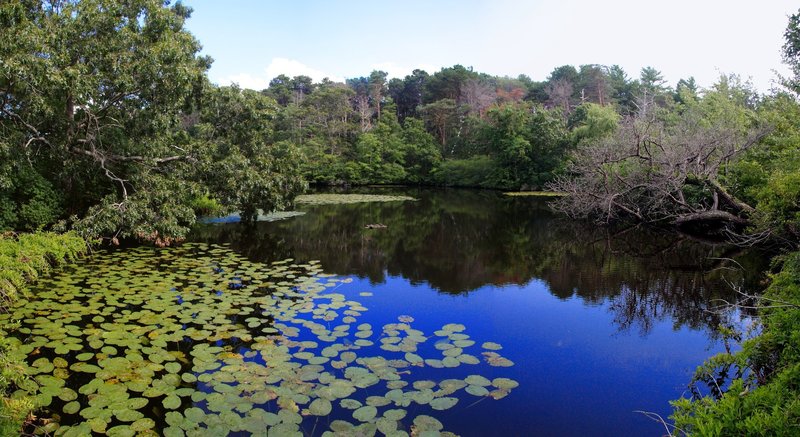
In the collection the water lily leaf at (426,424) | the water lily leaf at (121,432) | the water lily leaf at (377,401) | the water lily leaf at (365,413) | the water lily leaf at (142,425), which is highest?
the water lily leaf at (142,425)

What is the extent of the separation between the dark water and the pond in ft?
0.12

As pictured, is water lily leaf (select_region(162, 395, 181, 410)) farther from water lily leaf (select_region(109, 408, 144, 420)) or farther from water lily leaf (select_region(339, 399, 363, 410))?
water lily leaf (select_region(339, 399, 363, 410))

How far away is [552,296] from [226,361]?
19.2 ft

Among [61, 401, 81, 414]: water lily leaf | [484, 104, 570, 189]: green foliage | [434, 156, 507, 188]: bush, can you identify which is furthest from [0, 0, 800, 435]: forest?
[434, 156, 507, 188]: bush

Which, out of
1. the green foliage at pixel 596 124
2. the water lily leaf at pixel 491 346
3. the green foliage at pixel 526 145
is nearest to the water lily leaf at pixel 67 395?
the water lily leaf at pixel 491 346

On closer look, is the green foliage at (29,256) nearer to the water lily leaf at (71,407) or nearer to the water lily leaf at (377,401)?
the water lily leaf at (71,407)

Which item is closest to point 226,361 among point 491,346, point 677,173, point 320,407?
point 320,407

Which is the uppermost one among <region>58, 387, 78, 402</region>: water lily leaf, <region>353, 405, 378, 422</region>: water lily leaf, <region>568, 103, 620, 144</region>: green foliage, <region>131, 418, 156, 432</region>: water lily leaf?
<region>568, 103, 620, 144</region>: green foliage

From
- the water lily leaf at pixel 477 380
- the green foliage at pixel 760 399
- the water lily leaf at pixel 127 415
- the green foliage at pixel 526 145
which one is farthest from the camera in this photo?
the green foliage at pixel 526 145

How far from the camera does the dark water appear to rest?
4.61 m

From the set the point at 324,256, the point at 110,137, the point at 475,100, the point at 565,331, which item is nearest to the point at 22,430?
the point at 565,331

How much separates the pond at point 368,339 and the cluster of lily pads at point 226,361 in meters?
0.02

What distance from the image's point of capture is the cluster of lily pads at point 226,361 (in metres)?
3.90

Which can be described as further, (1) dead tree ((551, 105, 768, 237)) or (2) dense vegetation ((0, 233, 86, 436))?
(1) dead tree ((551, 105, 768, 237))
